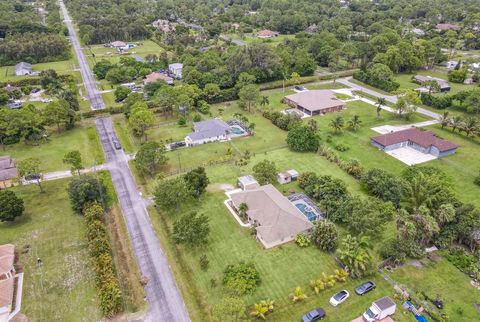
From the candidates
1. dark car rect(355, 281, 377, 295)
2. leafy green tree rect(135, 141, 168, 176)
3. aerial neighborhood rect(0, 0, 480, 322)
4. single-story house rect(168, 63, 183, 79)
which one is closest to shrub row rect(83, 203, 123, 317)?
aerial neighborhood rect(0, 0, 480, 322)

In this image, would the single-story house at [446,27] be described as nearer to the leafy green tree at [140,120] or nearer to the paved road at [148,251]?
the leafy green tree at [140,120]

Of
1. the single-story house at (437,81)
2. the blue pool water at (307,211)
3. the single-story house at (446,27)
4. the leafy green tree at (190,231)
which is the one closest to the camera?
the leafy green tree at (190,231)

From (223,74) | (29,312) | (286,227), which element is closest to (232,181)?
(286,227)

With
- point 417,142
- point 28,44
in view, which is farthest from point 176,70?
point 417,142

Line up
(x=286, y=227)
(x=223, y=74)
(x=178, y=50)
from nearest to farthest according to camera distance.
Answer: (x=286, y=227), (x=223, y=74), (x=178, y=50)

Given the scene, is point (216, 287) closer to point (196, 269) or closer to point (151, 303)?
point (196, 269)

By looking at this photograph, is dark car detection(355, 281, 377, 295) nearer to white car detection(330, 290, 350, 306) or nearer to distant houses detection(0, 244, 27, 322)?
white car detection(330, 290, 350, 306)

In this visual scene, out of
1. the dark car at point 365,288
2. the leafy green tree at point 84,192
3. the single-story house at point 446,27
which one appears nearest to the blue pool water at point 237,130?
the leafy green tree at point 84,192
